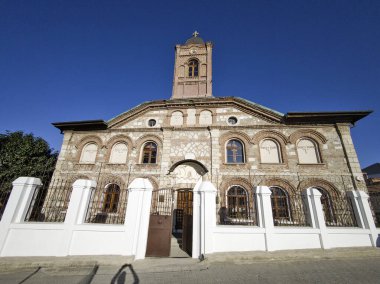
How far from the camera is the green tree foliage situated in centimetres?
1214

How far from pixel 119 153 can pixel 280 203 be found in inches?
422

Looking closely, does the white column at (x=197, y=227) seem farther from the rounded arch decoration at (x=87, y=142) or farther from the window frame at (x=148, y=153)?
the rounded arch decoration at (x=87, y=142)

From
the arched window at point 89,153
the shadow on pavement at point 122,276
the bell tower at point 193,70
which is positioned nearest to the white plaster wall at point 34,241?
the shadow on pavement at point 122,276

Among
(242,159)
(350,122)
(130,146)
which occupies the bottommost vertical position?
(242,159)

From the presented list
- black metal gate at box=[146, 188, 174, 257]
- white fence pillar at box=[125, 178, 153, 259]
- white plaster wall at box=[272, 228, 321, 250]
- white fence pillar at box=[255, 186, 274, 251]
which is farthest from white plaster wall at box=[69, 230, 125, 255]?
white plaster wall at box=[272, 228, 321, 250]

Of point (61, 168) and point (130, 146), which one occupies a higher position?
point (130, 146)

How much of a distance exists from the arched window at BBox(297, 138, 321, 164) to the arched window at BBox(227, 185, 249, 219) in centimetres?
412

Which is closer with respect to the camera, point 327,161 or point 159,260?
point 159,260

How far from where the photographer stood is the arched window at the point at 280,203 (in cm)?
969

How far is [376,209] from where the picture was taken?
9531mm

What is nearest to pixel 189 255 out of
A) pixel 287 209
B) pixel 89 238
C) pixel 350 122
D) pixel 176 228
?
pixel 89 238

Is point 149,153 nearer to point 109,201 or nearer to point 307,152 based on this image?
point 109,201

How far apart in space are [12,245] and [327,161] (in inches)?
573

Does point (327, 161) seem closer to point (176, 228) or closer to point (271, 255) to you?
point (271, 255)
